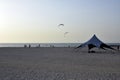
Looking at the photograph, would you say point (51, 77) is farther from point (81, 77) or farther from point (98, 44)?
point (98, 44)

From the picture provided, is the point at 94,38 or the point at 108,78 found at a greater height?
the point at 94,38

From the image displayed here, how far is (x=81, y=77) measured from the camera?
13.5 meters

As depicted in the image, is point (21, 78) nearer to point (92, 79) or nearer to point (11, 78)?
point (11, 78)

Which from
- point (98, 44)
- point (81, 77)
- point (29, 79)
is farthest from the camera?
point (98, 44)

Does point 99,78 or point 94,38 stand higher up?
point 94,38

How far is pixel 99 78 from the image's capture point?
1323cm

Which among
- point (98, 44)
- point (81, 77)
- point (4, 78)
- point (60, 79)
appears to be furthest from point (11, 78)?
point (98, 44)

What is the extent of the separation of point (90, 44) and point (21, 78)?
2956 cm

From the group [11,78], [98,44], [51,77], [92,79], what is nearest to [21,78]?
[11,78]

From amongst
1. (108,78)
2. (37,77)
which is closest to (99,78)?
(108,78)

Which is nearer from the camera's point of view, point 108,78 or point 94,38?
point 108,78

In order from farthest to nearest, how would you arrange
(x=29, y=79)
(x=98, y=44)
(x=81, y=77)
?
(x=98, y=44) → (x=81, y=77) → (x=29, y=79)

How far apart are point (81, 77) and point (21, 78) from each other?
2954mm

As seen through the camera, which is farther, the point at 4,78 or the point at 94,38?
the point at 94,38
